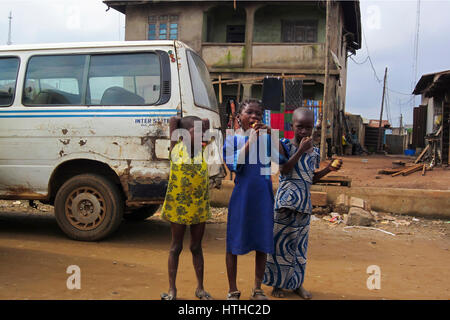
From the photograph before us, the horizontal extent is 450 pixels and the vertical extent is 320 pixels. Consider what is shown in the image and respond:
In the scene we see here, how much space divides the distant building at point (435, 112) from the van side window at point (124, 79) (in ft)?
32.1

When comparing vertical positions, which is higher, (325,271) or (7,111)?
(7,111)

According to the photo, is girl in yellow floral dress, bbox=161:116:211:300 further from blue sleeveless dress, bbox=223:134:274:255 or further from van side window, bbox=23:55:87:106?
van side window, bbox=23:55:87:106

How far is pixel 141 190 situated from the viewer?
15.6 ft

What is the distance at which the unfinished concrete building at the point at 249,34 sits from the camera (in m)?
15.2

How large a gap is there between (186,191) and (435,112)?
1578cm

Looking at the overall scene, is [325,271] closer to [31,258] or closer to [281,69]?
[31,258]

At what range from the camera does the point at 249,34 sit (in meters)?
15.5

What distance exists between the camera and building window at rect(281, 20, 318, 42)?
16.1 m

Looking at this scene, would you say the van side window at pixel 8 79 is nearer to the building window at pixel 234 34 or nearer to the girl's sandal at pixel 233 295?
the girl's sandal at pixel 233 295

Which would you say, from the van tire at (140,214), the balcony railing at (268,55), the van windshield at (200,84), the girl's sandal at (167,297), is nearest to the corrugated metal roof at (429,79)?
the balcony railing at (268,55)

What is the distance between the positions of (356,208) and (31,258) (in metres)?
4.49

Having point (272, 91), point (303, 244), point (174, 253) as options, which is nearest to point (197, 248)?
point (174, 253)

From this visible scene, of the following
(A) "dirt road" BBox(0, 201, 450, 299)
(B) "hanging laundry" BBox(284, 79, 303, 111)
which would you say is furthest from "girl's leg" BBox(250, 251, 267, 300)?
(B) "hanging laundry" BBox(284, 79, 303, 111)
